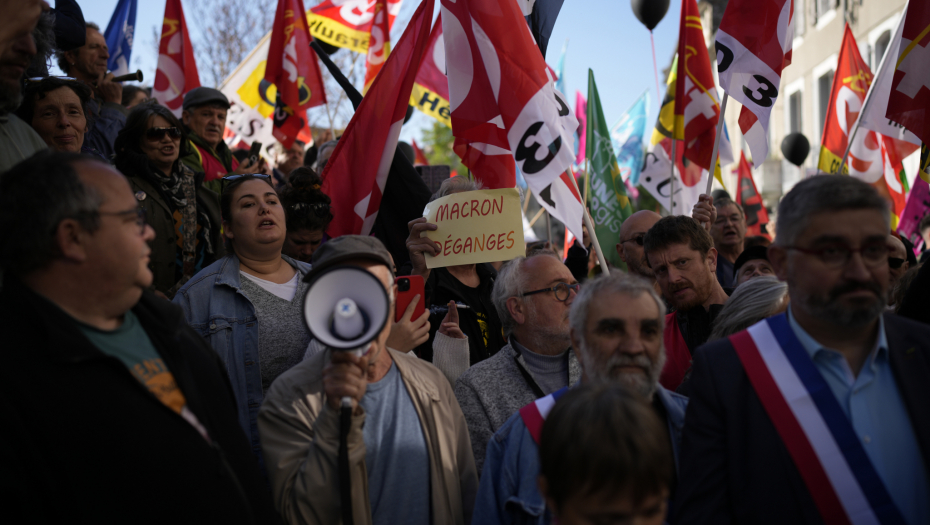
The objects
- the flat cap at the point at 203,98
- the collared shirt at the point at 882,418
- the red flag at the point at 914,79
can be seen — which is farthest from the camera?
the flat cap at the point at 203,98

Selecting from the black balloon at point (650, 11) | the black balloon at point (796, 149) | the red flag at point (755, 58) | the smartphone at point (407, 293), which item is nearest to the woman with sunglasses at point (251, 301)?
the smartphone at point (407, 293)

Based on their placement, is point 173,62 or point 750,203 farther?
point 750,203

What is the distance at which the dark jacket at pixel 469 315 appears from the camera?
3.84 meters

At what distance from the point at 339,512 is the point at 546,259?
5.24 ft

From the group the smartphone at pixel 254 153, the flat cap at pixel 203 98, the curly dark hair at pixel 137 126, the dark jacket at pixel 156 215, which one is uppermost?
the flat cap at pixel 203 98

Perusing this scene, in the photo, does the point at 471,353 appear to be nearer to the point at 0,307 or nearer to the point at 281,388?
the point at 281,388

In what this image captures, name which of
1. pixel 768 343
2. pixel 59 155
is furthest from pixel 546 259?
pixel 59 155

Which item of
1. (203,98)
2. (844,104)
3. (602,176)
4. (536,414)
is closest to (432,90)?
(602,176)

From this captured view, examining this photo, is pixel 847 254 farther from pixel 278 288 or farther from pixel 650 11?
pixel 650 11

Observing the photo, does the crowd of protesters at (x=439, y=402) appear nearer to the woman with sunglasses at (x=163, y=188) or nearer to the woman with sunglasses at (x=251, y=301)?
the woman with sunglasses at (x=251, y=301)

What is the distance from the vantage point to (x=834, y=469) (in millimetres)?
1968

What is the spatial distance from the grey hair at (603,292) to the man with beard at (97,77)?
3951 mm

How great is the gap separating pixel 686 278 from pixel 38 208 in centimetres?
300

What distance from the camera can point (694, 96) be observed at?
5.80 metres
